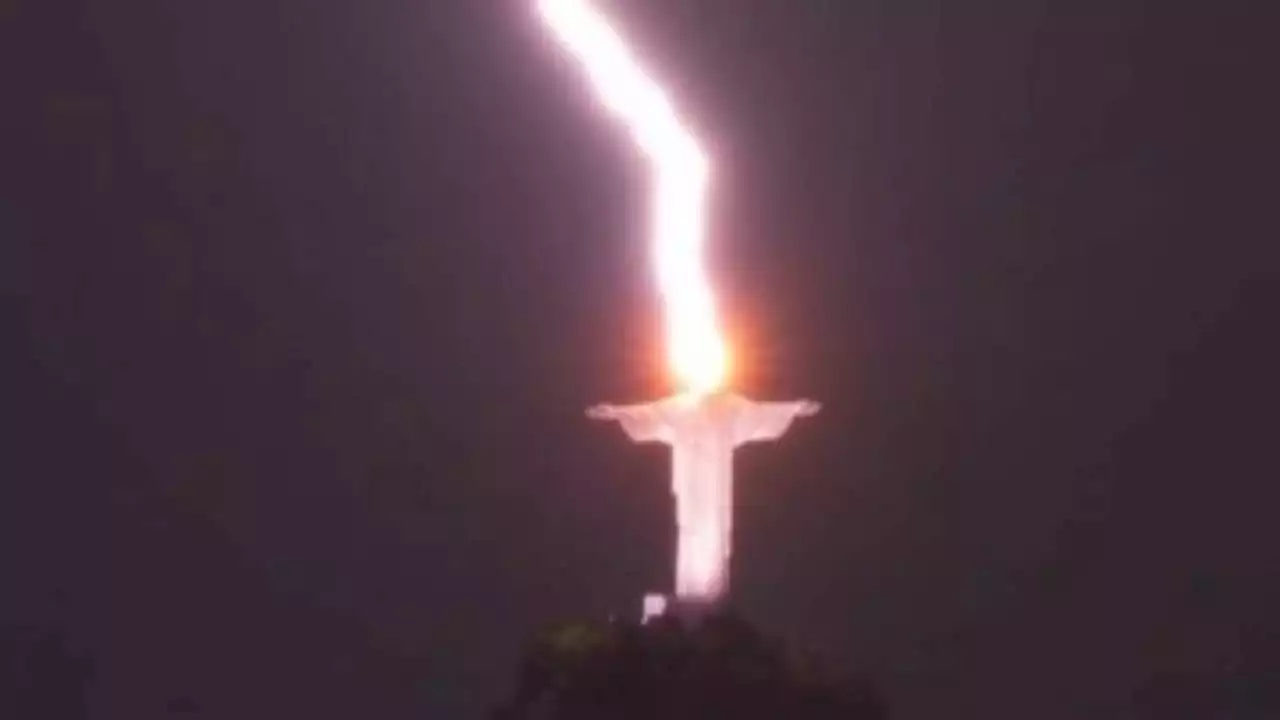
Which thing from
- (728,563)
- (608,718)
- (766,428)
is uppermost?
(766,428)

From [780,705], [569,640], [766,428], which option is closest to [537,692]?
[569,640]

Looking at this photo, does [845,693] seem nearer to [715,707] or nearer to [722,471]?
[715,707]

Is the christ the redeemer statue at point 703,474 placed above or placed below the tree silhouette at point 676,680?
above
